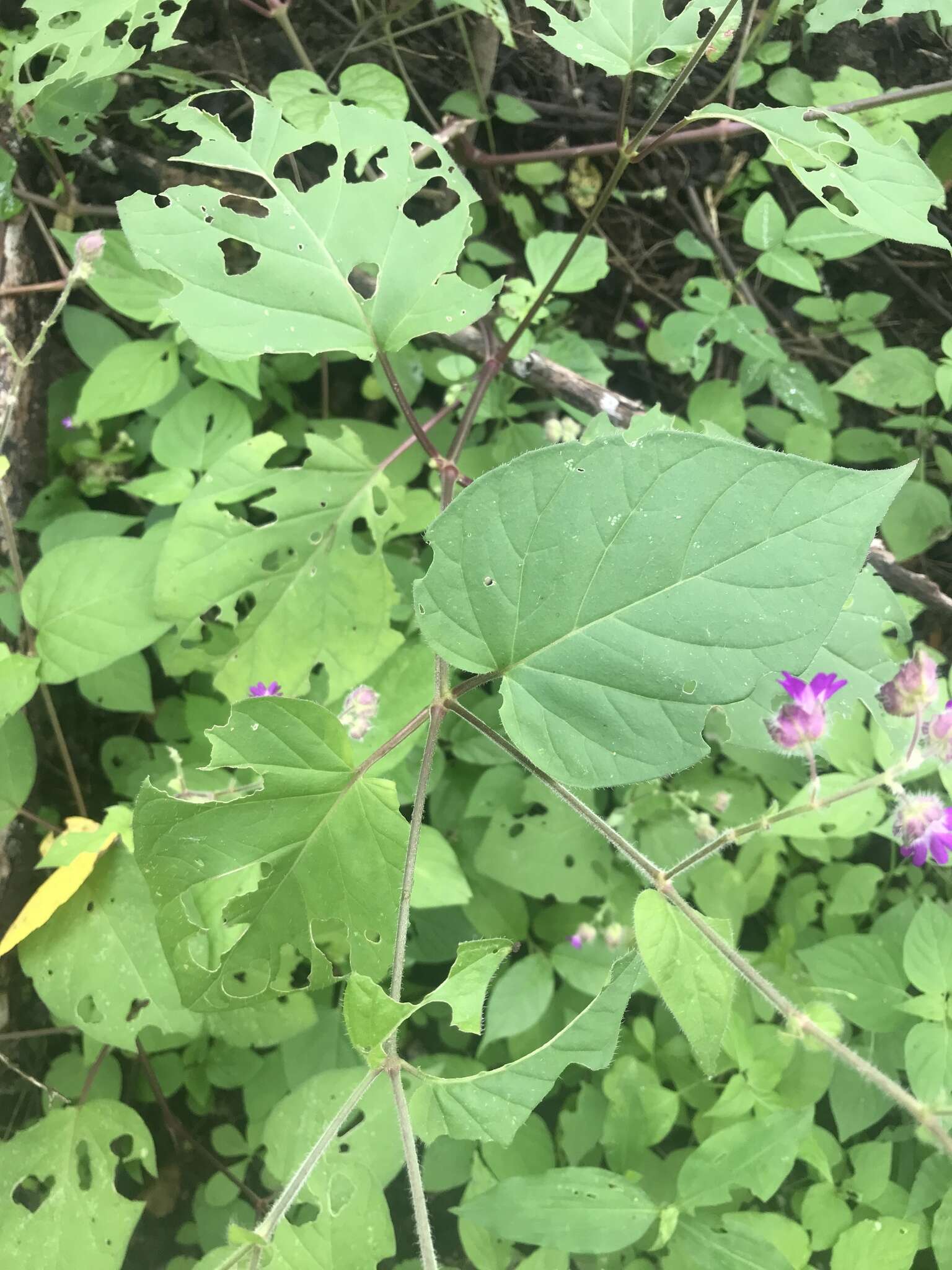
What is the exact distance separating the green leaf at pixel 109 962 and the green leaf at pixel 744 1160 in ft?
2.80

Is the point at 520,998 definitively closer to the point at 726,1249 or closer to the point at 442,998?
the point at 726,1249

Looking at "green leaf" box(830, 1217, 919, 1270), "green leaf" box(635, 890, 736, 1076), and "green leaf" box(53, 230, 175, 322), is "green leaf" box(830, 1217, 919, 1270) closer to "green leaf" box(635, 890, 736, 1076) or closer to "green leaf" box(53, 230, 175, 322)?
"green leaf" box(635, 890, 736, 1076)

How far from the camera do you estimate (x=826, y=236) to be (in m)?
1.78

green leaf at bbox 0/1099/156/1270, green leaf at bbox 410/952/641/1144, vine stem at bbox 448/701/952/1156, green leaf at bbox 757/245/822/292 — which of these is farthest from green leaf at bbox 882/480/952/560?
green leaf at bbox 0/1099/156/1270

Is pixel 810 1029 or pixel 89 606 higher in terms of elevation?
pixel 89 606

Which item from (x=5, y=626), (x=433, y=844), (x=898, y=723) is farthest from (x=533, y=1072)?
(x=5, y=626)

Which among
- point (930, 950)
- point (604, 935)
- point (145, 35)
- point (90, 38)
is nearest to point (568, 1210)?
point (604, 935)

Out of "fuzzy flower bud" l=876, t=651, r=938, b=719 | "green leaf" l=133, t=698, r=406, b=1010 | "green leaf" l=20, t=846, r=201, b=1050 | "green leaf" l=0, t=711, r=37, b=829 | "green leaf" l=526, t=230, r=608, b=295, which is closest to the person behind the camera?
"green leaf" l=133, t=698, r=406, b=1010

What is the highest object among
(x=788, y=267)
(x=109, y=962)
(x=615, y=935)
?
(x=788, y=267)

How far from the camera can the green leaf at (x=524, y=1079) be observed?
2.84 feet

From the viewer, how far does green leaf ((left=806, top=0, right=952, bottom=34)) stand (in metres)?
1.31

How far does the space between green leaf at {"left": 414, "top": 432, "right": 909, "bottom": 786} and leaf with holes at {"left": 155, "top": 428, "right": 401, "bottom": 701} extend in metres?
0.50

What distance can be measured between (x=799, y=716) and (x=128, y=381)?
4.65 ft

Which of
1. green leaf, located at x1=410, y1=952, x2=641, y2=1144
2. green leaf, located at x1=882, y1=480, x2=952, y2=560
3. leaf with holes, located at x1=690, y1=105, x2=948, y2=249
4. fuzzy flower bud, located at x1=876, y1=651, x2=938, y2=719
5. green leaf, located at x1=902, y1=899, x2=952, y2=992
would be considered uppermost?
leaf with holes, located at x1=690, y1=105, x2=948, y2=249
